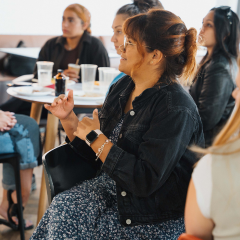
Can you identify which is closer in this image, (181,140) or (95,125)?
(181,140)

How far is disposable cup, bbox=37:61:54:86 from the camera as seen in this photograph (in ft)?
6.78

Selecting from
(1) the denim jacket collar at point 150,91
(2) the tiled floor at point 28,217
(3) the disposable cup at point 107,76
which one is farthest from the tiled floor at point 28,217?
(1) the denim jacket collar at point 150,91

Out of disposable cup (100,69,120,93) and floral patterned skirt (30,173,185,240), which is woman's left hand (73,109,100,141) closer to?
floral patterned skirt (30,173,185,240)

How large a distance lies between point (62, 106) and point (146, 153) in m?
0.50

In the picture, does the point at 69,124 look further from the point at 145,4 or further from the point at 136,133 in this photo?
the point at 145,4

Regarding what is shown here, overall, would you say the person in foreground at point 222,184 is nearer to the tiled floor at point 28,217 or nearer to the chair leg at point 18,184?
the chair leg at point 18,184

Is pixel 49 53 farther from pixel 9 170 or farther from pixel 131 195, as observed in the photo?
pixel 131 195

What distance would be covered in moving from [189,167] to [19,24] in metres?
4.48

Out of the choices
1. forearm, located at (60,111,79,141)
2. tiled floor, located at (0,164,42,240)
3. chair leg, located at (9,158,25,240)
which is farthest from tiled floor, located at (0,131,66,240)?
forearm, located at (60,111,79,141)

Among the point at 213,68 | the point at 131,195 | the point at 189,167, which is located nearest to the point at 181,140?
the point at 189,167

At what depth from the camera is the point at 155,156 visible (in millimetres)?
994

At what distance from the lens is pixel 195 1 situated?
17.8 ft

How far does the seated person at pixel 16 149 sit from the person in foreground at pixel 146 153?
22.1 inches

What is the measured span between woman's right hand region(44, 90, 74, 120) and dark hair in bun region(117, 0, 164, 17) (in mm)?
742
